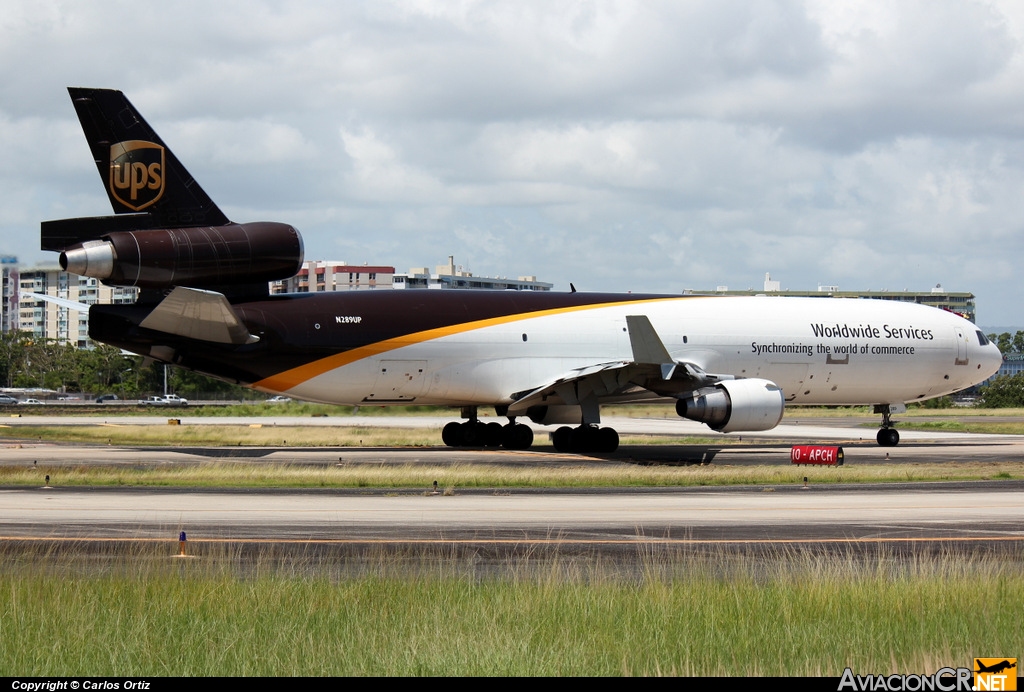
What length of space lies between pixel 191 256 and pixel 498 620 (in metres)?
20.5

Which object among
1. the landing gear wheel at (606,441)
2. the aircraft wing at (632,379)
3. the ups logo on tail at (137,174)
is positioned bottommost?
the landing gear wheel at (606,441)

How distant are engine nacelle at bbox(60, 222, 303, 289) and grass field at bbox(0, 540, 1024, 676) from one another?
15.1m

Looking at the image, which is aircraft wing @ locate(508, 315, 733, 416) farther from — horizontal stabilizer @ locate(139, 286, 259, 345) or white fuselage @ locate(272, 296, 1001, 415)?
horizontal stabilizer @ locate(139, 286, 259, 345)

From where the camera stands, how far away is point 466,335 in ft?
107

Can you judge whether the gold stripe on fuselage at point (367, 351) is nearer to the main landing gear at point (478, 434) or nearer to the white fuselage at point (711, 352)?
the white fuselage at point (711, 352)

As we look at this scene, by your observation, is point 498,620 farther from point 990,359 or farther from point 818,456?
point 990,359

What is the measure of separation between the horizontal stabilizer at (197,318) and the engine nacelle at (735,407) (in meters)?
12.1

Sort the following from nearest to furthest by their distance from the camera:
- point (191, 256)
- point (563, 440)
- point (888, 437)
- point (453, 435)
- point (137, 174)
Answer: point (191, 256), point (137, 174), point (563, 440), point (453, 435), point (888, 437)

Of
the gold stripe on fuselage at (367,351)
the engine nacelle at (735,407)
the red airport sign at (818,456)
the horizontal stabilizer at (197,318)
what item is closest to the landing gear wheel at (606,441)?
the engine nacelle at (735,407)

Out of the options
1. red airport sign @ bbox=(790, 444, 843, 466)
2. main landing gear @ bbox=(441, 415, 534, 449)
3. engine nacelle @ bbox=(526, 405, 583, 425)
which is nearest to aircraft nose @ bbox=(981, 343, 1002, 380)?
red airport sign @ bbox=(790, 444, 843, 466)

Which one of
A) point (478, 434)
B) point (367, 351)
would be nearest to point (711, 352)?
point (478, 434)

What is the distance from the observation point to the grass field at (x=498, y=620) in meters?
7.94

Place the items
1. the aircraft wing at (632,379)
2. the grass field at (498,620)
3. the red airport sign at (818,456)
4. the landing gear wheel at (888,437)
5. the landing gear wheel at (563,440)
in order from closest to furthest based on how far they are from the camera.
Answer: the grass field at (498,620), the red airport sign at (818,456), the aircraft wing at (632,379), the landing gear wheel at (563,440), the landing gear wheel at (888,437)

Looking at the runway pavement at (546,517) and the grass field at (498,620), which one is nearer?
the grass field at (498,620)
